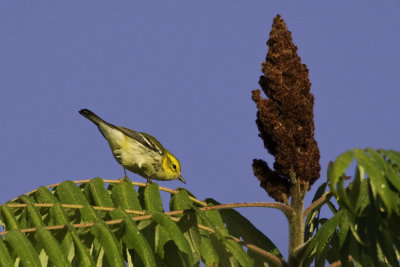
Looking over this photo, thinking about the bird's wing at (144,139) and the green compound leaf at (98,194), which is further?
the bird's wing at (144,139)

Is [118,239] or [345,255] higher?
[118,239]

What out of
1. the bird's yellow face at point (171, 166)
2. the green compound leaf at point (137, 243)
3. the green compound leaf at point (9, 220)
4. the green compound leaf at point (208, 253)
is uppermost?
the bird's yellow face at point (171, 166)

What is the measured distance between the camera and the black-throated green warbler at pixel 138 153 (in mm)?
11180

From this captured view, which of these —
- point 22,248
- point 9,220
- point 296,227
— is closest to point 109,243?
point 22,248

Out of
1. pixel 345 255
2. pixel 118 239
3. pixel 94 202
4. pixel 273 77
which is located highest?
pixel 273 77

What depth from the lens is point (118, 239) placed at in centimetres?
532

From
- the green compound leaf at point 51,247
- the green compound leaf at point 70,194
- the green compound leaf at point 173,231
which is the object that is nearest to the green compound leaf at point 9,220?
the green compound leaf at point 70,194

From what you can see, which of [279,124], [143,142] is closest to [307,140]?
[279,124]

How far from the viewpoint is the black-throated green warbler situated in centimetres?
1118

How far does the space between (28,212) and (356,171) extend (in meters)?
2.53

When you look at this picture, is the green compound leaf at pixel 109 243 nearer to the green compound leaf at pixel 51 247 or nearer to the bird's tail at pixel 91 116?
the green compound leaf at pixel 51 247

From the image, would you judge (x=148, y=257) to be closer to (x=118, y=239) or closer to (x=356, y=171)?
(x=118, y=239)

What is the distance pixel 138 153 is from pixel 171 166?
2.64ft

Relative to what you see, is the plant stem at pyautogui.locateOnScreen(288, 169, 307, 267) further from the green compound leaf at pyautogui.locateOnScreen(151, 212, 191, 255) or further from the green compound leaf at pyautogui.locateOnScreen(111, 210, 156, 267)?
the green compound leaf at pyautogui.locateOnScreen(111, 210, 156, 267)
